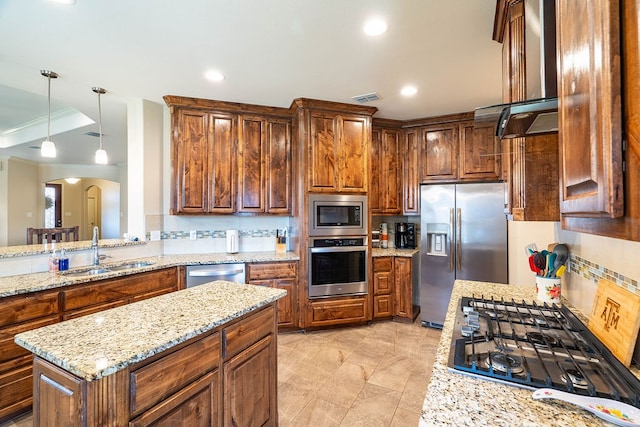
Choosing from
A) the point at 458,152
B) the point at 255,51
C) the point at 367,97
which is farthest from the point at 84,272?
the point at 458,152

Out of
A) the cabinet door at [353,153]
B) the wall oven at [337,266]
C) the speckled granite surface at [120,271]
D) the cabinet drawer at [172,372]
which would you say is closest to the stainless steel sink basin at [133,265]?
the speckled granite surface at [120,271]

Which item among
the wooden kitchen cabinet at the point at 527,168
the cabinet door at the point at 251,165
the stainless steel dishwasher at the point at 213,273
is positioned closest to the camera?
the wooden kitchen cabinet at the point at 527,168

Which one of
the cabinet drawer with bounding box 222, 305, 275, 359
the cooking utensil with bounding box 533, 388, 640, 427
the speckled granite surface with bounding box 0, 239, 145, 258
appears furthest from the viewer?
the speckled granite surface with bounding box 0, 239, 145, 258

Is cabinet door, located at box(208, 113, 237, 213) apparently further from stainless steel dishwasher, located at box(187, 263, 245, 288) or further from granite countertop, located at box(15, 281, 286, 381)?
granite countertop, located at box(15, 281, 286, 381)

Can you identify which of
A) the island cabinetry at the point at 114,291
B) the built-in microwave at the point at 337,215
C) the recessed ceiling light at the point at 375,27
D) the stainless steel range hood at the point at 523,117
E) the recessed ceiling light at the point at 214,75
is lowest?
the island cabinetry at the point at 114,291

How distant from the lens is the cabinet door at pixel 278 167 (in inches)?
136

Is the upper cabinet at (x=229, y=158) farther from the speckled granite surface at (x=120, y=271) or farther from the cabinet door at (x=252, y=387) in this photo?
the cabinet door at (x=252, y=387)

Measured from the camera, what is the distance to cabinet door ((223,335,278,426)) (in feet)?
4.48

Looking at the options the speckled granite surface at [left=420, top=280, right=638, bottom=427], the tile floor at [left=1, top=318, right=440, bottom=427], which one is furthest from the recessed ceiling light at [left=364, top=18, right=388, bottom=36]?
the tile floor at [left=1, top=318, right=440, bottom=427]

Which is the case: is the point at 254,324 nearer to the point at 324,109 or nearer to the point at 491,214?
the point at 324,109

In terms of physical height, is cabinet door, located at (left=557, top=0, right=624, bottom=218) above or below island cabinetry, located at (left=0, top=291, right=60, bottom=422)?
above

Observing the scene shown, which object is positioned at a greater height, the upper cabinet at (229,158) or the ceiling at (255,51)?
the ceiling at (255,51)

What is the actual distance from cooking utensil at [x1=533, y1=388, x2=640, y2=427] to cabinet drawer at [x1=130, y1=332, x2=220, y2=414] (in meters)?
1.15

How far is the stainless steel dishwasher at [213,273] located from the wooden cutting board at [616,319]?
108 inches
